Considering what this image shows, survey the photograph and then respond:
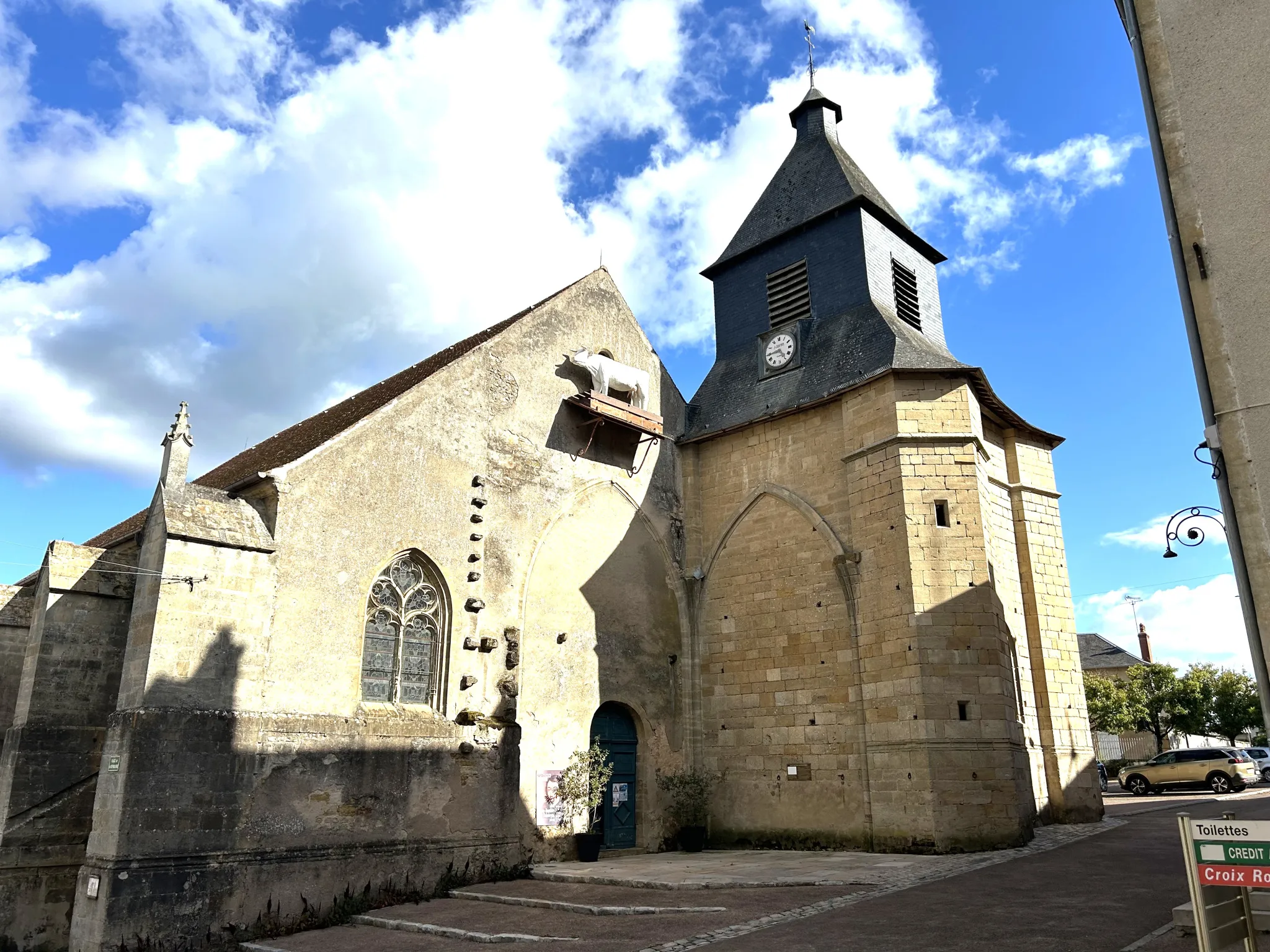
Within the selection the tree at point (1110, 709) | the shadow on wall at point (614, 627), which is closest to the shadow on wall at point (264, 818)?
the shadow on wall at point (614, 627)

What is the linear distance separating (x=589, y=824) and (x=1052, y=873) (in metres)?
6.20

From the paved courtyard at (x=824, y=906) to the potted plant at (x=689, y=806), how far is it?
61.2 inches

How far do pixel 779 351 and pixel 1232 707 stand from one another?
27.9 m

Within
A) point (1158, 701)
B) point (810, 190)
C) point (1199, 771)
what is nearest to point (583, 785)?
point (810, 190)

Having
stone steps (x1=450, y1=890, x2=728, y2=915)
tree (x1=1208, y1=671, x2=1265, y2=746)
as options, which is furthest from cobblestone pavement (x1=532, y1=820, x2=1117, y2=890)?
tree (x1=1208, y1=671, x2=1265, y2=746)

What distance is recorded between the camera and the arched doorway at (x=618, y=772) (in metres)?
13.7

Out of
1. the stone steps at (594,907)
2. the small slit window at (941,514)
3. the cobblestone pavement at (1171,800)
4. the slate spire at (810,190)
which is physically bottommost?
the stone steps at (594,907)

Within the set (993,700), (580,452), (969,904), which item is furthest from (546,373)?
(969,904)

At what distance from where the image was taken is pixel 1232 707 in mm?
33750

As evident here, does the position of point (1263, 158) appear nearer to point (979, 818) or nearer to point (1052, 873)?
point (1052, 873)

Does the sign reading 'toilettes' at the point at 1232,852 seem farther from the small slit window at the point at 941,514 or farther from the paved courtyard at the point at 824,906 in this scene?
the small slit window at the point at 941,514

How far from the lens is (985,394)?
580 inches

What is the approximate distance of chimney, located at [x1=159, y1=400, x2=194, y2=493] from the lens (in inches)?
422

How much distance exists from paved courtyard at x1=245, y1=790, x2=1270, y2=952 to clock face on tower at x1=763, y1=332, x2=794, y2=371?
8.27 metres
